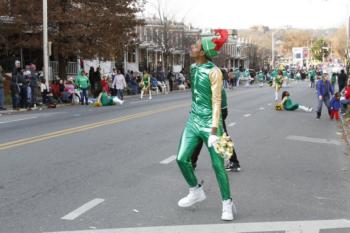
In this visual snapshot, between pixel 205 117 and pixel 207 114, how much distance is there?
40mm

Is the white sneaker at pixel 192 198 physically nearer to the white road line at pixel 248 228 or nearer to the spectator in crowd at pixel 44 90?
the white road line at pixel 248 228

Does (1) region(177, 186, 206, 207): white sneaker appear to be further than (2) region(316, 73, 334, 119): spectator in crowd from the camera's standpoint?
No

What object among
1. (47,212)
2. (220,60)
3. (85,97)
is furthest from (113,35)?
(220,60)

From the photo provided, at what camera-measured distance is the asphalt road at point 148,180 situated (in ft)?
20.7

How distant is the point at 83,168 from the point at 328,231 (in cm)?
466

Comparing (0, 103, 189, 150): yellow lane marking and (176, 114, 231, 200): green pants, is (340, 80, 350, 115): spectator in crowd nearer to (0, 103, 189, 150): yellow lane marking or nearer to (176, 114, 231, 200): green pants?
→ (0, 103, 189, 150): yellow lane marking

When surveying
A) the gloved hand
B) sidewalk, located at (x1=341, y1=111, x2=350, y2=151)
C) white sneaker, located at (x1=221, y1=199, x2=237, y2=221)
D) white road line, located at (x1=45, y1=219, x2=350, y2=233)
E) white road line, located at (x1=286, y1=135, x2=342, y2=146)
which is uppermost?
the gloved hand

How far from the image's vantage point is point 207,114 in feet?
21.0

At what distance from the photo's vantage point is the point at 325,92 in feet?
64.3

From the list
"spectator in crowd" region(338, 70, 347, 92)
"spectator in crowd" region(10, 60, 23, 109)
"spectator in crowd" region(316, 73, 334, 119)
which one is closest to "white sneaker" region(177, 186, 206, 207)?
"spectator in crowd" region(316, 73, 334, 119)

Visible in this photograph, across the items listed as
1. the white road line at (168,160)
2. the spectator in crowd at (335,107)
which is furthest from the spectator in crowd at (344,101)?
the white road line at (168,160)

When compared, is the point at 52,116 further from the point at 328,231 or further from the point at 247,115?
the point at 328,231

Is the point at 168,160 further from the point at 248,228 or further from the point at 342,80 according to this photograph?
the point at 342,80

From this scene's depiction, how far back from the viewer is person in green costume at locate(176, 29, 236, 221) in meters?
6.25
